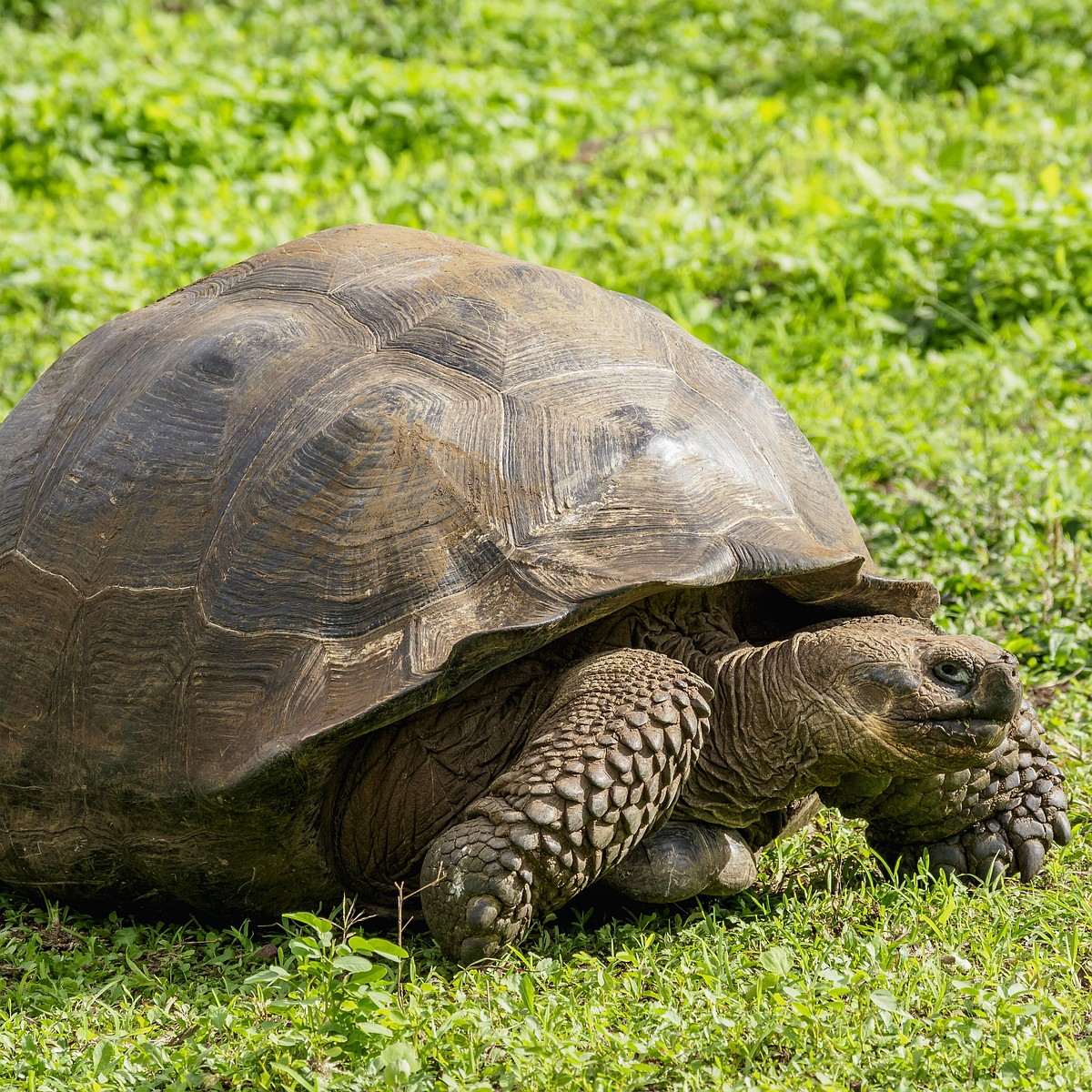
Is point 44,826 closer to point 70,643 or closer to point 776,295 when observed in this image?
point 70,643

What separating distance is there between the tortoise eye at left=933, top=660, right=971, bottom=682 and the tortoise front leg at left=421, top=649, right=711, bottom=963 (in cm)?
51

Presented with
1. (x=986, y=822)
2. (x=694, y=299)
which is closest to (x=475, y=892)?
(x=986, y=822)

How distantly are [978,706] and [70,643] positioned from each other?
191 cm

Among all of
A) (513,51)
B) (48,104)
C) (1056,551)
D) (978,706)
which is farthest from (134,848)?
(513,51)

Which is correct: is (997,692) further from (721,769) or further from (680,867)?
(680,867)

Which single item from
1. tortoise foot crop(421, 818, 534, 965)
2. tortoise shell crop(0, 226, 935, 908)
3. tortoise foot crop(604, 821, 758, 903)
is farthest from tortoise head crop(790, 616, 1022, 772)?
tortoise foot crop(421, 818, 534, 965)

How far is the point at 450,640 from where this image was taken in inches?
107

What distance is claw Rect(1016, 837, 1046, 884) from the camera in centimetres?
319

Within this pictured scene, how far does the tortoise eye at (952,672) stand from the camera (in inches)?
112

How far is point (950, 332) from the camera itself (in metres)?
6.32

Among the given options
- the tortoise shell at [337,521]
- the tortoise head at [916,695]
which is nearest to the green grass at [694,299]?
the tortoise head at [916,695]

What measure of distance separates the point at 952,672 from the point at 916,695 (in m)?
0.09

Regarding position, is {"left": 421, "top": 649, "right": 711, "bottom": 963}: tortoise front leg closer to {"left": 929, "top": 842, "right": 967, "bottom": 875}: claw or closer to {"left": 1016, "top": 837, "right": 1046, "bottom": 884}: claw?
{"left": 929, "top": 842, "right": 967, "bottom": 875}: claw

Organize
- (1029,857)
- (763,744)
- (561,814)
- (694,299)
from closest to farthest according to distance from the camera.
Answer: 1. (561,814)
2. (763,744)
3. (1029,857)
4. (694,299)
